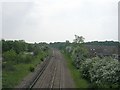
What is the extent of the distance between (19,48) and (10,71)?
149ft

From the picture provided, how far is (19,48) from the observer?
91.8 meters

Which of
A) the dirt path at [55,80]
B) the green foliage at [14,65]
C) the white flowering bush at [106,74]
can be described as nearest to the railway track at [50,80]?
the dirt path at [55,80]

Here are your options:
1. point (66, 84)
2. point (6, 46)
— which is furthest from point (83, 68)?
point (6, 46)

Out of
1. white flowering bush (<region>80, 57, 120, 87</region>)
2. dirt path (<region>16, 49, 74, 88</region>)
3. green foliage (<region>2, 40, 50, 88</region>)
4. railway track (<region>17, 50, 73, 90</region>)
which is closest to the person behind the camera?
white flowering bush (<region>80, 57, 120, 87</region>)

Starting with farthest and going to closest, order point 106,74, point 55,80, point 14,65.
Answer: point 14,65 → point 55,80 → point 106,74

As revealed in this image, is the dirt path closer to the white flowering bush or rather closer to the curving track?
the curving track

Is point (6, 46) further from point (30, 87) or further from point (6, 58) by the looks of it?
point (30, 87)

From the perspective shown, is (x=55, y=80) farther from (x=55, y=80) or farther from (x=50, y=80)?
(x=50, y=80)

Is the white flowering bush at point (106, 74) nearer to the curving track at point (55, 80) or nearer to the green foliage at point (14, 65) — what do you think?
the curving track at point (55, 80)

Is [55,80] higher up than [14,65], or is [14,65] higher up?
[14,65]

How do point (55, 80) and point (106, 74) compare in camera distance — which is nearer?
point (106, 74)

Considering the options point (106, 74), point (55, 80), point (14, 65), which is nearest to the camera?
point (106, 74)

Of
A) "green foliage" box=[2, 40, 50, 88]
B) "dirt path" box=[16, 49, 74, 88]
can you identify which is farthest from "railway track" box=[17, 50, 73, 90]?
"green foliage" box=[2, 40, 50, 88]

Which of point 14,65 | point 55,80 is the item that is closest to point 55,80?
point 55,80
